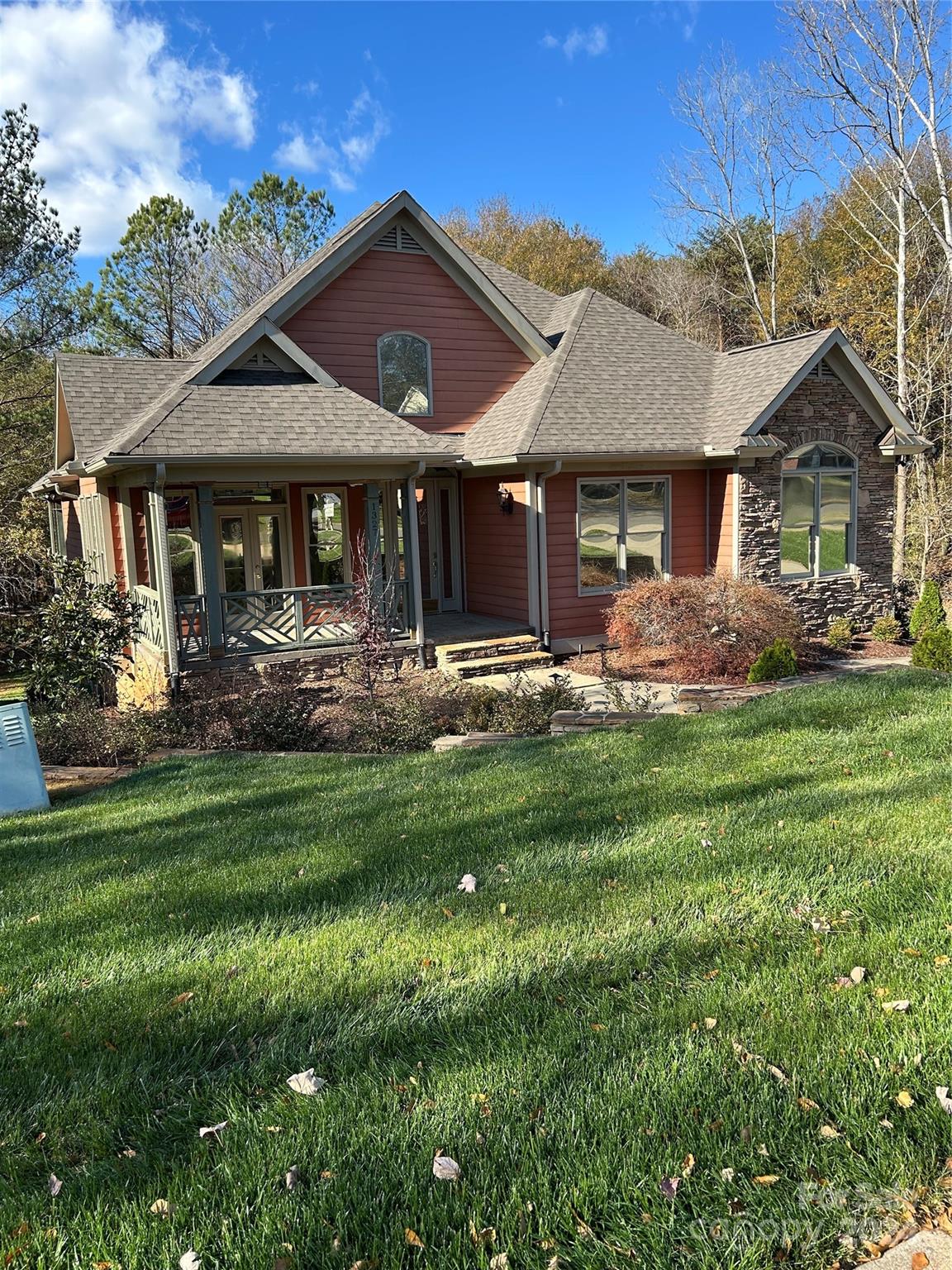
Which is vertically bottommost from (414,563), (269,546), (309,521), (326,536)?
(414,563)

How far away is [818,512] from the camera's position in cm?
1555

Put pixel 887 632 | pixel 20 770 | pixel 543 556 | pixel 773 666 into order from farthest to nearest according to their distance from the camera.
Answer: pixel 887 632
pixel 543 556
pixel 773 666
pixel 20 770

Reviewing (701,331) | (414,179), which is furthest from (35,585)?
(701,331)

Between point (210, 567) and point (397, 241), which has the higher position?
point (397, 241)

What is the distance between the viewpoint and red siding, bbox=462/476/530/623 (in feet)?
48.0

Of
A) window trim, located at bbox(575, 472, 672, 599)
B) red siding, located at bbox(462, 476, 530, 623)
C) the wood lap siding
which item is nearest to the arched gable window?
the wood lap siding

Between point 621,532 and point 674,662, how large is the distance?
3.12m

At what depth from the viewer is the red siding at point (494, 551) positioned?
14625mm

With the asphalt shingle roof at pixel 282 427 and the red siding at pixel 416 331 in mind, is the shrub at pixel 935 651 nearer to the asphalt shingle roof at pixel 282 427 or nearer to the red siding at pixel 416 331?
the asphalt shingle roof at pixel 282 427

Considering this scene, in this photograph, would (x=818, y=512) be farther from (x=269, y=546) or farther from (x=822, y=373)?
(x=269, y=546)

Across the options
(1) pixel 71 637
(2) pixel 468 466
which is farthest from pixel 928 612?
(1) pixel 71 637

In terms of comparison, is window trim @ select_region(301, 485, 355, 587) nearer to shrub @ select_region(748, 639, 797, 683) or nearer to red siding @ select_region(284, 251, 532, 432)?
red siding @ select_region(284, 251, 532, 432)

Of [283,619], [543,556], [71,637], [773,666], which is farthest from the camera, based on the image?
[543,556]

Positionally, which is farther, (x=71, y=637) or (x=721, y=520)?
(x=721, y=520)
